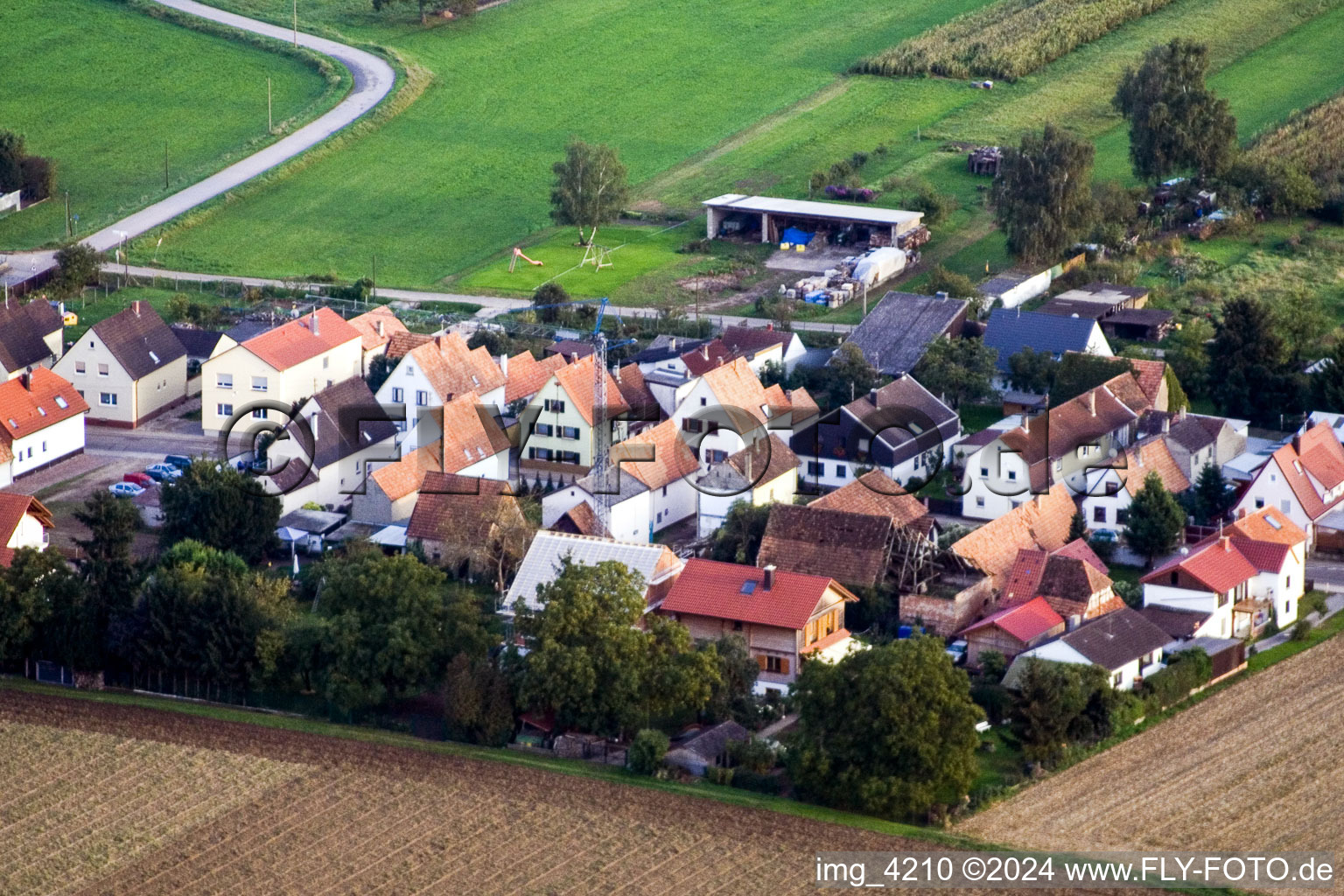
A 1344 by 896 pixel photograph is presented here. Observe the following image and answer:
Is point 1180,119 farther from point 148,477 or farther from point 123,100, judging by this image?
point 123,100

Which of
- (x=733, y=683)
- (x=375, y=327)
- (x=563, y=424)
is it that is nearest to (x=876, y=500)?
(x=733, y=683)

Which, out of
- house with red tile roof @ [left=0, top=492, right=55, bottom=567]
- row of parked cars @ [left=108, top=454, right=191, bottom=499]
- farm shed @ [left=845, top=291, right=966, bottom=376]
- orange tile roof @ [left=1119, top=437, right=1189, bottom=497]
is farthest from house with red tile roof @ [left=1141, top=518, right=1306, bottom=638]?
house with red tile roof @ [left=0, top=492, right=55, bottom=567]

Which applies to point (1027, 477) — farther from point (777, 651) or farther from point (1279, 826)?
point (1279, 826)

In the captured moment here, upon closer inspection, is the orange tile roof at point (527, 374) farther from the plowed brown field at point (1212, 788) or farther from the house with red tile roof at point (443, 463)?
the plowed brown field at point (1212, 788)

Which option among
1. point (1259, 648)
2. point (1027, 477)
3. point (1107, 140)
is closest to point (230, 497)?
point (1027, 477)

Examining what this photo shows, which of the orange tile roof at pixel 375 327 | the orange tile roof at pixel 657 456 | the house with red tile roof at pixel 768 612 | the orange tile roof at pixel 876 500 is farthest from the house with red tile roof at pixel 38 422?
the orange tile roof at pixel 876 500

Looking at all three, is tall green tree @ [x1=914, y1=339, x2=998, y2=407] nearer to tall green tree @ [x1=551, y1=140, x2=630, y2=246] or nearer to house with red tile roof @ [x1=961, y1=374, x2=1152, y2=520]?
house with red tile roof @ [x1=961, y1=374, x2=1152, y2=520]
